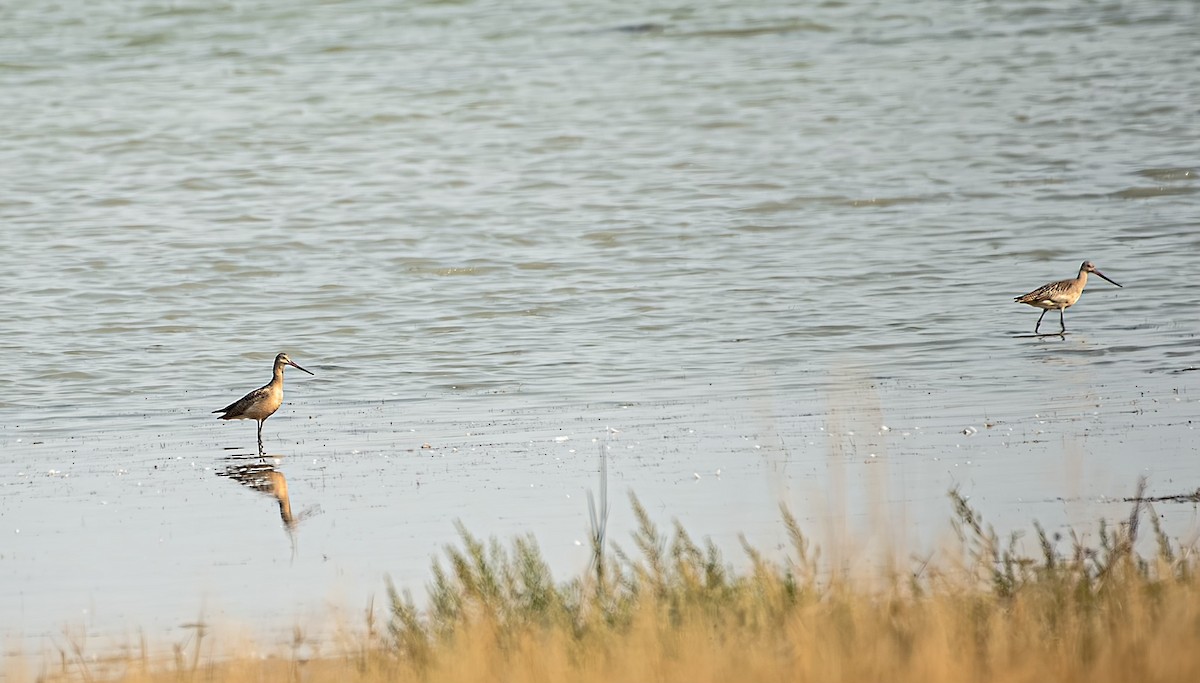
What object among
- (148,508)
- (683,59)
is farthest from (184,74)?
(148,508)

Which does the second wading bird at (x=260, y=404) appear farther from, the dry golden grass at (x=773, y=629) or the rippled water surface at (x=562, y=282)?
the dry golden grass at (x=773, y=629)

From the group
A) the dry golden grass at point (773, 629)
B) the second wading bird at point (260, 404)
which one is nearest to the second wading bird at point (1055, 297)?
the second wading bird at point (260, 404)

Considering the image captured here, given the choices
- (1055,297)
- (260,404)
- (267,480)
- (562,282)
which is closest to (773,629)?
(267,480)

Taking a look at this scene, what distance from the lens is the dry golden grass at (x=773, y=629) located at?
17.8 ft

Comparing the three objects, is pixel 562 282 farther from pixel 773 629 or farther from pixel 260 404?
pixel 773 629

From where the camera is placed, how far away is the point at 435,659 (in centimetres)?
602

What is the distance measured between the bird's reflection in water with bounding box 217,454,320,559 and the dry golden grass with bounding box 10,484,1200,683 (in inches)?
108

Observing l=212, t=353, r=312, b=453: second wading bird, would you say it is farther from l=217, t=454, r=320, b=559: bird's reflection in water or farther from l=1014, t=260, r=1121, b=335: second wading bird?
l=1014, t=260, r=1121, b=335: second wading bird

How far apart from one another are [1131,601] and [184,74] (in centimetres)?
4005

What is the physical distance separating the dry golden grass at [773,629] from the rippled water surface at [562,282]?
0.64 metres

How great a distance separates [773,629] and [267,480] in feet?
19.6

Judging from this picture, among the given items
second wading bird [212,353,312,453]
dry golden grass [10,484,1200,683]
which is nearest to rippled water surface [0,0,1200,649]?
second wading bird [212,353,312,453]

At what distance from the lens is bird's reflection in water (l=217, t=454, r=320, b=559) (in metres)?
9.91

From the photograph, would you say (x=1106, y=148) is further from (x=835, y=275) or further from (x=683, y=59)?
(x=683, y=59)
